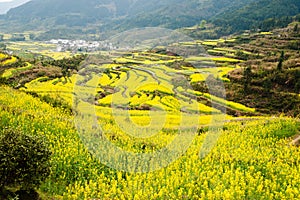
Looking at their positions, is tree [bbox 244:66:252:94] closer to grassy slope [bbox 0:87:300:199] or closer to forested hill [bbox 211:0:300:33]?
grassy slope [bbox 0:87:300:199]

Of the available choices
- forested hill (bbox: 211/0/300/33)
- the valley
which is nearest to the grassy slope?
the valley

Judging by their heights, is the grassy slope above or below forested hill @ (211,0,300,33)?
below

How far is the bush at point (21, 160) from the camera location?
6.54 metres

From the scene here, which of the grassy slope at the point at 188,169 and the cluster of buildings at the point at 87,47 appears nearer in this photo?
the grassy slope at the point at 188,169

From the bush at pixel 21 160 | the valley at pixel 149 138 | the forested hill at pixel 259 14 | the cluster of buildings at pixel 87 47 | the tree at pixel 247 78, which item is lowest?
the tree at pixel 247 78

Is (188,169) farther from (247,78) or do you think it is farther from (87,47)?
(87,47)

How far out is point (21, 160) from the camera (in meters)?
6.63

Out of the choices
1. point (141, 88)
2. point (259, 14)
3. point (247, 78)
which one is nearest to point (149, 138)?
point (141, 88)

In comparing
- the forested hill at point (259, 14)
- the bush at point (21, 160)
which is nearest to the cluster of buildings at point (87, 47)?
the forested hill at point (259, 14)

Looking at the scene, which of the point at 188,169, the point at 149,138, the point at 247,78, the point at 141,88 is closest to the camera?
the point at 188,169

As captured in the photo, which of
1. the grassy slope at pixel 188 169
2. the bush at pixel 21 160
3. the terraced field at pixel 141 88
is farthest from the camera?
the terraced field at pixel 141 88

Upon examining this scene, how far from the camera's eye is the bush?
6.54 meters

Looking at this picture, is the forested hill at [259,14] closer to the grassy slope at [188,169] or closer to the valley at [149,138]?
the valley at [149,138]

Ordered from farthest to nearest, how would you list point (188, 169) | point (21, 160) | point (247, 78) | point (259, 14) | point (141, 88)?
point (259, 14) < point (247, 78) < point (141, 88) < point (188, 169) < point (21, 160)
